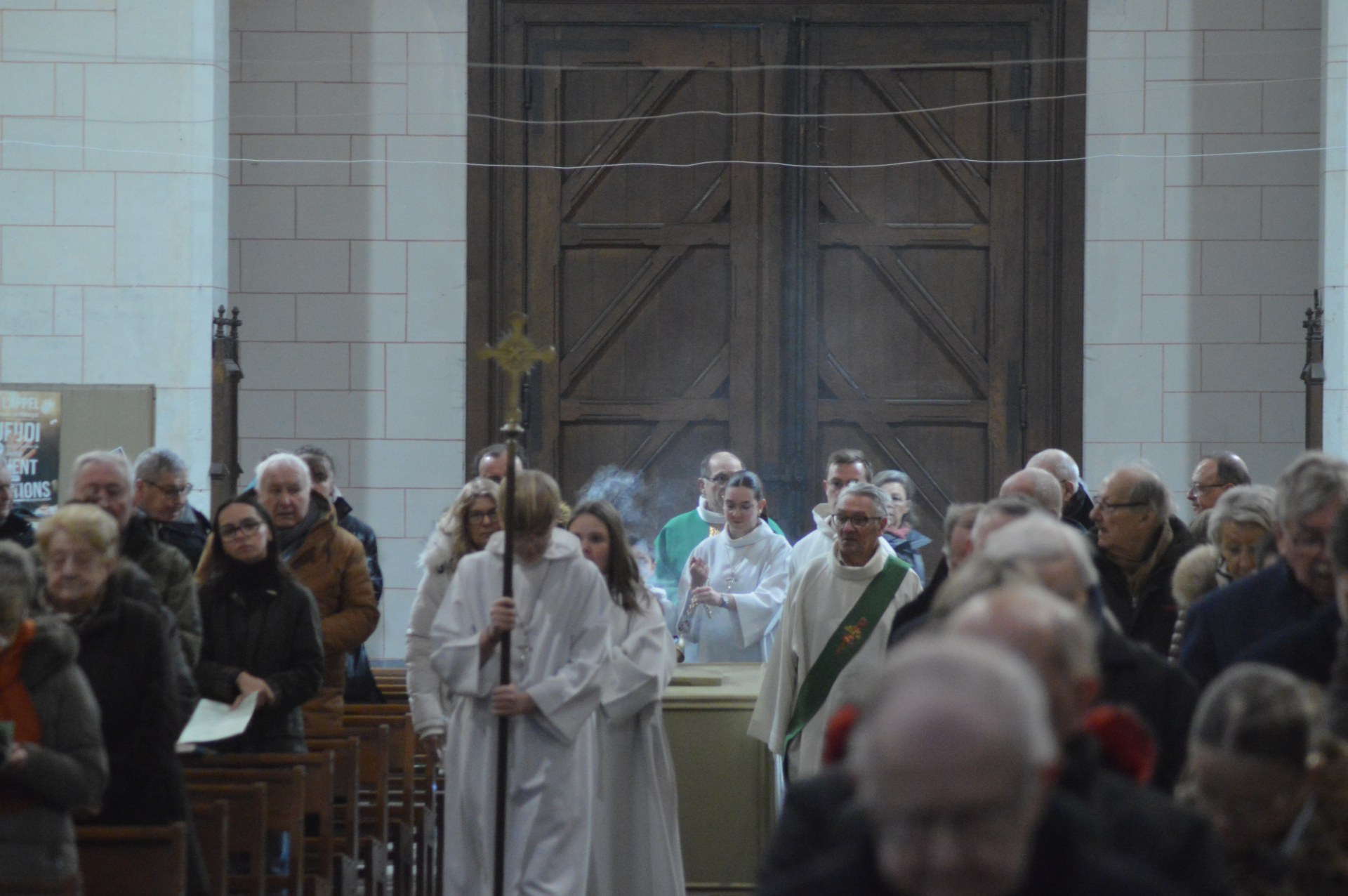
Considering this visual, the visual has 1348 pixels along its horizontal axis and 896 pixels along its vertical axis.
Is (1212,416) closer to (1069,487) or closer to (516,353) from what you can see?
(1069,487)

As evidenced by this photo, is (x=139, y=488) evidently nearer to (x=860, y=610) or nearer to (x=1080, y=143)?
(x=860, y=610)

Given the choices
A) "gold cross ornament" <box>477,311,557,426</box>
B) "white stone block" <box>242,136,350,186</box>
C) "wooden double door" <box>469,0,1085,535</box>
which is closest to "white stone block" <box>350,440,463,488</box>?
"wooden double door" <box>469,0,1085,535</box>

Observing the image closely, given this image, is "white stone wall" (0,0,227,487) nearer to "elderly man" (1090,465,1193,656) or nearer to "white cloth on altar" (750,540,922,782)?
"white cloth on altar" (750,540,922,782)

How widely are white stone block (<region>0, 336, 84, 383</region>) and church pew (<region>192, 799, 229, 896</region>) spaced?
17.5 feet

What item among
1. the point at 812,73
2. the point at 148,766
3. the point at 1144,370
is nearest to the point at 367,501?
the point at 812,73

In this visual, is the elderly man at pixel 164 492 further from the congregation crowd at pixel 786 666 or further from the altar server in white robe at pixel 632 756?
the altar server in white robe at pixel 632 756

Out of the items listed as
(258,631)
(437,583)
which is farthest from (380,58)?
(258,631)

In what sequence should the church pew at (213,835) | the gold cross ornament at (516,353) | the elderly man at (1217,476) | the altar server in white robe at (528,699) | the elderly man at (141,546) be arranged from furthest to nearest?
1. the elderly man at (1217,476)
2. the gold cross ornament at (516,353)
3. the altar server in white robe at (528,699)
4. the elderly man at (141,546)
5. the church pew at (213,835)

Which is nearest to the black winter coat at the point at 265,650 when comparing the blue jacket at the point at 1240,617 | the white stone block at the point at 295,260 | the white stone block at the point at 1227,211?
the blue jacket at the point at 1240,617

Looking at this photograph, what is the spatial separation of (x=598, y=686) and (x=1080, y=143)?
599 centimetres

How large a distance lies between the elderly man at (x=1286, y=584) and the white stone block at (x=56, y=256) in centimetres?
710

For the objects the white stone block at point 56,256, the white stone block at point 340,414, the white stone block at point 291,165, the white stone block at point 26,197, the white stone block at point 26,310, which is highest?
the white stone block at point 291,165

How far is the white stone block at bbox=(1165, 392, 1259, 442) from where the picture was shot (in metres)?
10.4

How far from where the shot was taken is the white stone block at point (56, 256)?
9477mm
